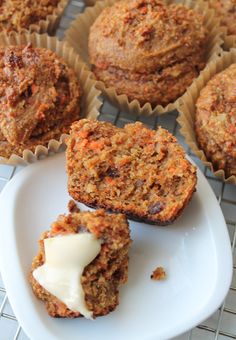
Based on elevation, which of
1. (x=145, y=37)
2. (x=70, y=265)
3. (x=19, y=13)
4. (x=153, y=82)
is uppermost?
(x=19, y=13)

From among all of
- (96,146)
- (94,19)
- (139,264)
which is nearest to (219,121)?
(96,146)

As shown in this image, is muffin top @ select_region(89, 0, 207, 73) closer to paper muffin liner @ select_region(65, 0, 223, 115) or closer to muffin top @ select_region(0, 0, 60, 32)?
paper muffin liner @ select_region(65, 0, 223, 115)

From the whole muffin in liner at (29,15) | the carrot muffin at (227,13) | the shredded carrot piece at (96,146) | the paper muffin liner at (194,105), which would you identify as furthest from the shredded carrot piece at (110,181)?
the carrot muffin at (227,13)

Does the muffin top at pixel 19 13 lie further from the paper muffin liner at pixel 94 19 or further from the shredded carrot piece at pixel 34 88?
the shredded carrot piece at pixel 34 88

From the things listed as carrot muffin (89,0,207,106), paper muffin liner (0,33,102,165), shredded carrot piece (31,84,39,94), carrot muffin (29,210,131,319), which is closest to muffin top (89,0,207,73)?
carrot muffin (89,0,207,106)

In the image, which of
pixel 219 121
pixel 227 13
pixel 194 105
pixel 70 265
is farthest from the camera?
pixel 227 13

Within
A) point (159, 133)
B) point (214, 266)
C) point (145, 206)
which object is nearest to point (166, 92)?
point (159, 133)

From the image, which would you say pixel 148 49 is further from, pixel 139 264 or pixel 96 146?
pixel 139 264

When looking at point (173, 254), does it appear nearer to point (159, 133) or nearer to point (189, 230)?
point (189, 230)
